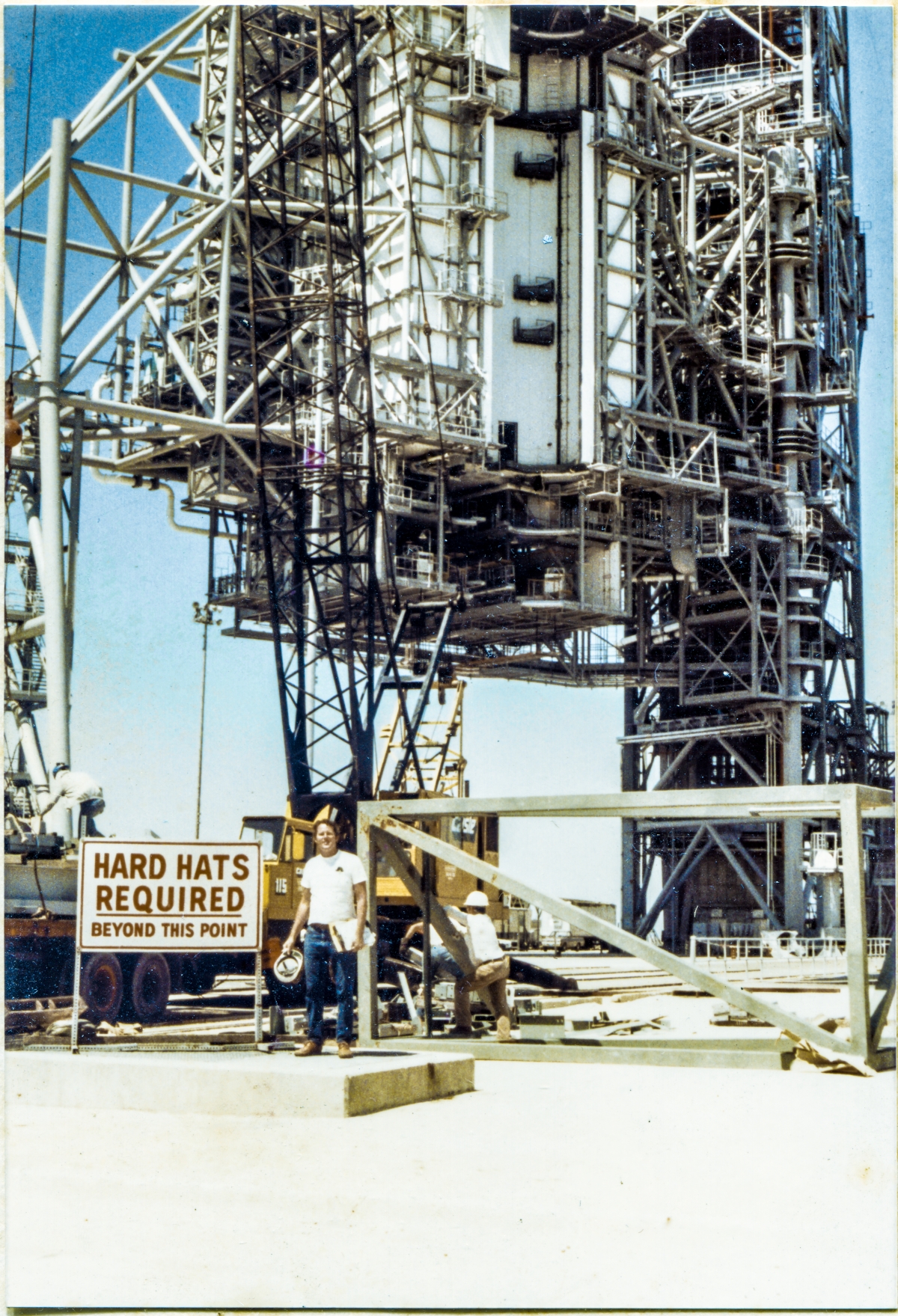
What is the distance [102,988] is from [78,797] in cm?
366

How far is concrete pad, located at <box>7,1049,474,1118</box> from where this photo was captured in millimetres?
12625

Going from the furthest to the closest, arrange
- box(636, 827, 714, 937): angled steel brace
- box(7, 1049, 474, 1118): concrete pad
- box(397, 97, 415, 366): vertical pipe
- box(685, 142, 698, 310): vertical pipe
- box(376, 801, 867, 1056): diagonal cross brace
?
box(636, 827, 714, 937): angled steel brace, box(685, 142, 698, 310): vertical pipe, box(397, 97, 415, 366): vertical pipe, box(376, 801, 867, 1056): diagonal cross brace, box(7, 1049, 474, 1118): concrete pad

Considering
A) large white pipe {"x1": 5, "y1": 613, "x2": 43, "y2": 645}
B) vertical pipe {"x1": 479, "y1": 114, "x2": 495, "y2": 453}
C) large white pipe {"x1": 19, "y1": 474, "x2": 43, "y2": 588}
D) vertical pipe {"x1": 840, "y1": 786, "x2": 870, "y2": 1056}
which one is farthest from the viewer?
vertical pipe {"x1": 479, "y1": 114, "x2": 495, "y2": 453}

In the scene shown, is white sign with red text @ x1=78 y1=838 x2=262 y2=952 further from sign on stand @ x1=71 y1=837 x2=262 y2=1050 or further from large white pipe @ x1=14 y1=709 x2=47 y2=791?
large white pipe @ x1=14 y1=709 x2=47 y2=791

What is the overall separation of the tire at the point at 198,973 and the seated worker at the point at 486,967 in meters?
7.92

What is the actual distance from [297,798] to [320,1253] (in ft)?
64.2

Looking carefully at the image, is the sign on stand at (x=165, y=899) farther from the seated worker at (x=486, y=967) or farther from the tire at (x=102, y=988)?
the tire at (x=102, y=988)

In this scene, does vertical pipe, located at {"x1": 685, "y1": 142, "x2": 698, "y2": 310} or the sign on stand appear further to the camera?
vertical pipe, located at {"x1": 685, "y1": 142, "x2": 698, "y2": 310}

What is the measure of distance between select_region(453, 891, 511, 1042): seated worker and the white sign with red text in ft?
10.7

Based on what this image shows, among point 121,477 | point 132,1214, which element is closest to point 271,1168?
point 132,1214

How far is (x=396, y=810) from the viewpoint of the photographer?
17.1 metres

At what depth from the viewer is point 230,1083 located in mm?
12820

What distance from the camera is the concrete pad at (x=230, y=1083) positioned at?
12.6 meters

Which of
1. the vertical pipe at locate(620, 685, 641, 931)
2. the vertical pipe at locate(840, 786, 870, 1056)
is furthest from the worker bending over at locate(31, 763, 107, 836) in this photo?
the vertical pipe at locate(620, 685, 641, 931)
